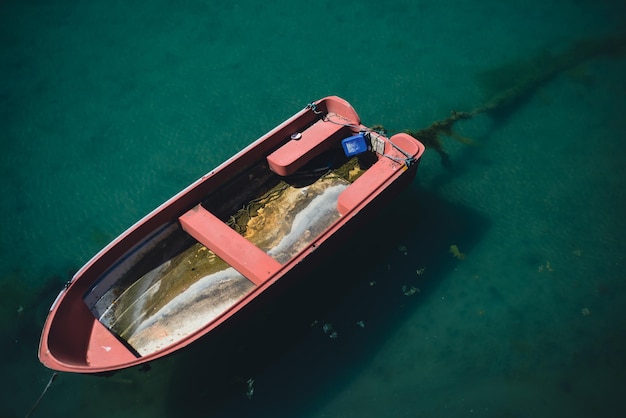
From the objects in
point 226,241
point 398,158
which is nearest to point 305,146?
point 398,158

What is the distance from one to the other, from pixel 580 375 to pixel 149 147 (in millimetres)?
9950

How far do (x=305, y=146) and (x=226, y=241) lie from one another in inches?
97.2

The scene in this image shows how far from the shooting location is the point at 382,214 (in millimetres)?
10023

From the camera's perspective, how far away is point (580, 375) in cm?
829

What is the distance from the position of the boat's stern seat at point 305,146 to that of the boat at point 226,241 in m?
0.03

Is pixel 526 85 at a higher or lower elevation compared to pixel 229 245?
lower

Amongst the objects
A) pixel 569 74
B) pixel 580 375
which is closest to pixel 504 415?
pixel 580 375

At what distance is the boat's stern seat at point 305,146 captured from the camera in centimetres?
905

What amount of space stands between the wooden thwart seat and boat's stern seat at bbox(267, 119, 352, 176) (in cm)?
159

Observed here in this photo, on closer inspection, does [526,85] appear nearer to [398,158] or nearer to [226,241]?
[398,158]

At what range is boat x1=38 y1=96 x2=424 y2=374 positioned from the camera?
7.50m

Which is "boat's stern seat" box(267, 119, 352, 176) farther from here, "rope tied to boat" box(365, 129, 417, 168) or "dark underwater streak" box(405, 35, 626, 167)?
"dark underwater streak" box(405, 35, 626, 167)

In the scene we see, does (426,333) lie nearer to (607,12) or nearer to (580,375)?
(580,375)

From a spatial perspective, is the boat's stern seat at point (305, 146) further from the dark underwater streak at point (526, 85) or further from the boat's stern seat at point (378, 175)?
the dark underwater streak at point (526, 85)
